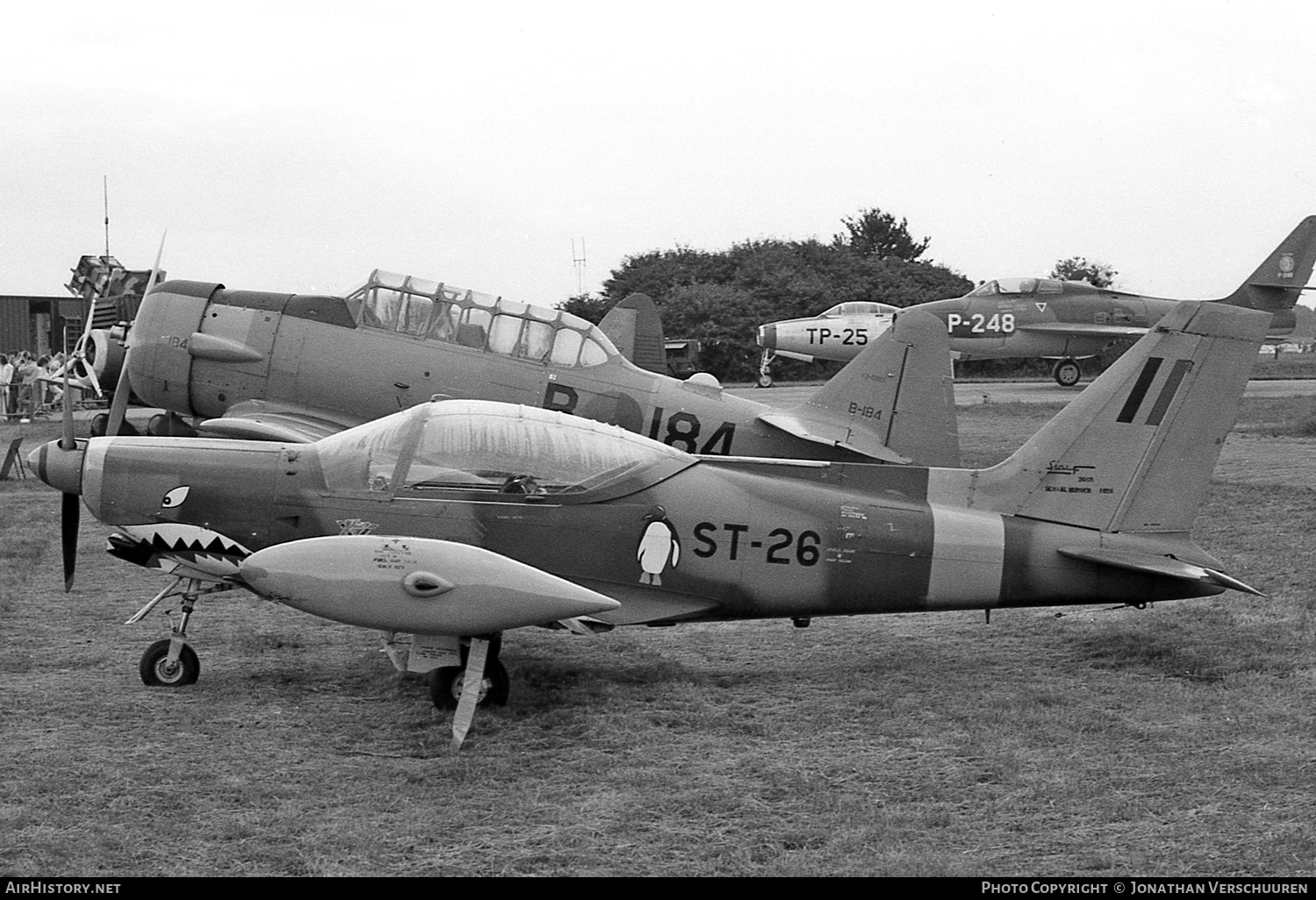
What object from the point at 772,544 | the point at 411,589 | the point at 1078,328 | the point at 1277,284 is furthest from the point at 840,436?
the point at 1078,328

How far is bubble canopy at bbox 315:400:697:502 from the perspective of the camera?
7254 mm

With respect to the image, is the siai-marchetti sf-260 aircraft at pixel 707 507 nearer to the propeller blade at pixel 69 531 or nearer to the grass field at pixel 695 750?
the propeller blade at pixel 69 531

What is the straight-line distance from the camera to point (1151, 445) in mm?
7707

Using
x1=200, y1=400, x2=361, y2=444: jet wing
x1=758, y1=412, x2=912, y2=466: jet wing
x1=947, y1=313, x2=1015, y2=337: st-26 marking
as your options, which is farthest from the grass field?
x1=947, y1=313, x2=1015, y2=337: st-26 marking

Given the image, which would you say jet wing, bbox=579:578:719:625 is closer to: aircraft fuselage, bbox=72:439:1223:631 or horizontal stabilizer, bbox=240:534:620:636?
aircraft fuselage, bbox=72:439:1223:631

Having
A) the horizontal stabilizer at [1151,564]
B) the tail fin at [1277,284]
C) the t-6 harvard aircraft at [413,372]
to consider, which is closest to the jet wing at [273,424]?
the t-6 harvard aircraft at [413,372]

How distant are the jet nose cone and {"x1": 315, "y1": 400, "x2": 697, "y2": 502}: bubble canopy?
1319mm

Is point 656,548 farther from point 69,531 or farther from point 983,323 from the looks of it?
point 983,323

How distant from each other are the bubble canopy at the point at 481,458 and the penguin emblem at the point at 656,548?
0.73 feet

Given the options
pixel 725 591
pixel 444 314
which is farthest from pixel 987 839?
pixel 444 314

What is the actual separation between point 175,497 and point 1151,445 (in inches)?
220

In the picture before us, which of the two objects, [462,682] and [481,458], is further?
[481,458]

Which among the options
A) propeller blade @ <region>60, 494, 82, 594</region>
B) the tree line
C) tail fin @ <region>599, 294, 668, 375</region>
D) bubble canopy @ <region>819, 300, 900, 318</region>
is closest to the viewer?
propeller blade @ <region>60, 494, 82, 594</region>

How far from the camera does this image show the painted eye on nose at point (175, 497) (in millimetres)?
7152
